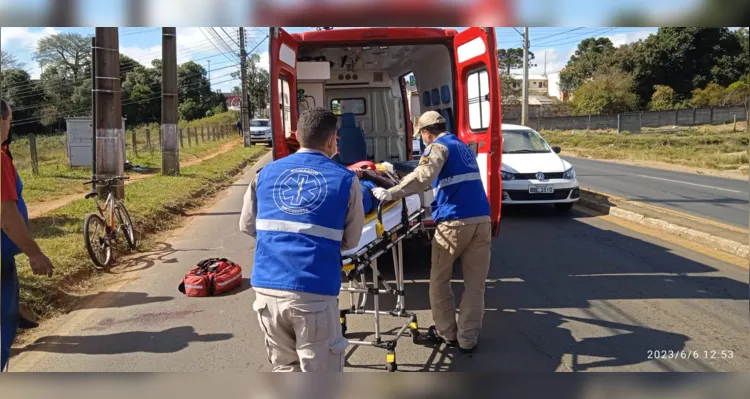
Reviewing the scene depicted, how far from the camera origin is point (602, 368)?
4305 mm

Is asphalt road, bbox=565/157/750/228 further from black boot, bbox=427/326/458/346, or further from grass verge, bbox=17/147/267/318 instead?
grass verge, bbox=17/147/267/318

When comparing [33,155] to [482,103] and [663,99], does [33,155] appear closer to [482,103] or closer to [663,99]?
[482,103]

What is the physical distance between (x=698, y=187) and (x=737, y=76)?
2984cm

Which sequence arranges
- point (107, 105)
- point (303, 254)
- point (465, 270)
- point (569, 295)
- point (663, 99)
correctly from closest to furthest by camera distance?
point (303, 254) → point (465, 270) → point (569, 295) → point (107, 105) → point (663, 99)

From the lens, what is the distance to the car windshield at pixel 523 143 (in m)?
11.9

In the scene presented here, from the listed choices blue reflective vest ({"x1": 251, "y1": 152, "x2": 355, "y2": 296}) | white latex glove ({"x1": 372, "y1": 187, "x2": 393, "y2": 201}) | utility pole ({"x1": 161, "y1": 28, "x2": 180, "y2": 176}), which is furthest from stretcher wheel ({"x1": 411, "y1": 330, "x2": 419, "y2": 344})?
utility pole ({"x1": 161, "y1": 28, "x2": 180, "y2": 176})

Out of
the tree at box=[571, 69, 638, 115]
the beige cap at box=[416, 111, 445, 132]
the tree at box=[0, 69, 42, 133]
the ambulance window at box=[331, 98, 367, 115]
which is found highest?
the tree at box=[571, 69, 638, 115]

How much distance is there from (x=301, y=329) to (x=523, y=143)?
404 inches

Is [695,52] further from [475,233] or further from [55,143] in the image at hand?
[475,233]

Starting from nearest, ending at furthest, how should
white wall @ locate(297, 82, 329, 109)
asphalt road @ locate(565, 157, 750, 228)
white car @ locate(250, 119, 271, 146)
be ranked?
white wall @ locate(297, 82, 329, 109) → asphalt road @ locate(565, 157, 750, 228) → white car @ locate(250, 119, 271, 146)


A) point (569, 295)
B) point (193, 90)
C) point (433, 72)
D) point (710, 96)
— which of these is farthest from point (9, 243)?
point (193, 90)

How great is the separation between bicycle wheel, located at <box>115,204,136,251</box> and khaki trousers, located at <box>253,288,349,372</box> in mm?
5774

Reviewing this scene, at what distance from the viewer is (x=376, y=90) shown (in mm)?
11203

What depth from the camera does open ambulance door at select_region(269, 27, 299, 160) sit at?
658cm
